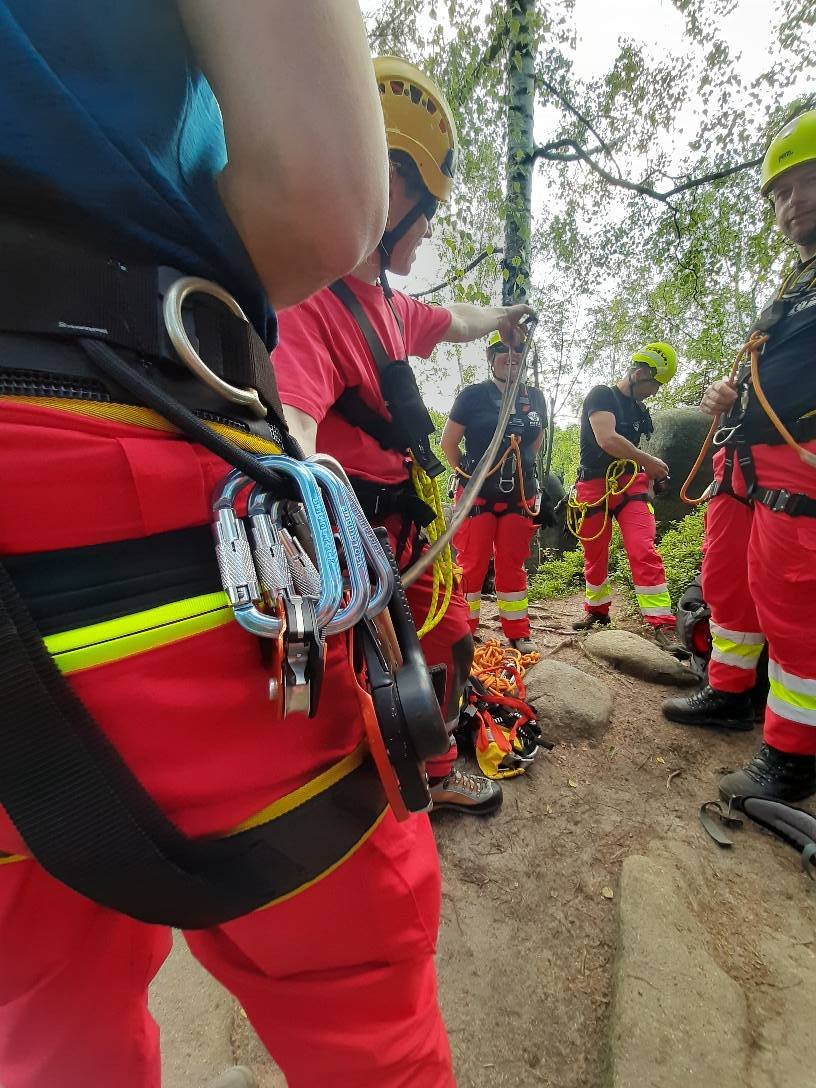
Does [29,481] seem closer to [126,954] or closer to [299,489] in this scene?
[299,489]

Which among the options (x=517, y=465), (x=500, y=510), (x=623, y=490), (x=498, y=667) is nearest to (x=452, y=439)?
(x=517, y=465)

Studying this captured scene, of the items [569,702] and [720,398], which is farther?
[569,702]

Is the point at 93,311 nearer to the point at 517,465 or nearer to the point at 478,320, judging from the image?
the point at 478,320

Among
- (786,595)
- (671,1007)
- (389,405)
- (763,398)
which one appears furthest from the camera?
(763,398)

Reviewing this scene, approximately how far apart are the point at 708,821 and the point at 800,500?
1403 mm

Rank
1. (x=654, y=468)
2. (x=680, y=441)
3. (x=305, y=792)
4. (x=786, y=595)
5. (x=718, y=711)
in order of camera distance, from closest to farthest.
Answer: (x=305, y=792) → (x=786, y=595) → (x=718, y=711) → (x=654, y=468) → (x=680, y=441)

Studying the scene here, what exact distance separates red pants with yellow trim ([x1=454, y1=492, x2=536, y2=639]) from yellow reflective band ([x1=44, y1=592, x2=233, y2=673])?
3877mm

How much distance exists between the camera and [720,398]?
2592 millimetres

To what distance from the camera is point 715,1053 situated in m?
1.25

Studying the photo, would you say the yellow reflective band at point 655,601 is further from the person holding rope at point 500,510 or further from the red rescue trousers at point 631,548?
the person holding rope at point 500,510

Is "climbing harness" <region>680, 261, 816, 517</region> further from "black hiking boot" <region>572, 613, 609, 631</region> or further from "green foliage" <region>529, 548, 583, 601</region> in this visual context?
"green foliage" <region>529, 548, 583, 601</region>

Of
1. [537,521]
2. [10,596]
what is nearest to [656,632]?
[537,521]

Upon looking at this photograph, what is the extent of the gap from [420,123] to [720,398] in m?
1.95

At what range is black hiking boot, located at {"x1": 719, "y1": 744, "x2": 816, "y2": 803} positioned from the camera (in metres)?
2.14
